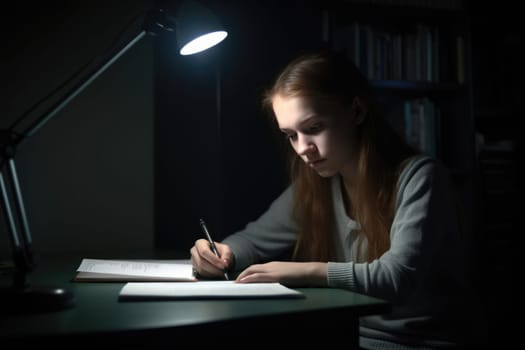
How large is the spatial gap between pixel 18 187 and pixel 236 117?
33.7 inches

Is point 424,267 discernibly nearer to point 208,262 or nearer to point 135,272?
point 208,262

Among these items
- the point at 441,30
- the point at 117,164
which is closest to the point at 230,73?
the point at 117,164

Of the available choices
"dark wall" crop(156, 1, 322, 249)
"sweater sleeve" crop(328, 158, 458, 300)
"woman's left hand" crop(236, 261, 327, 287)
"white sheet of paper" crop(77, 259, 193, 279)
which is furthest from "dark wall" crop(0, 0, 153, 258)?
"sweater sleeve" crop(328, 158, 458, 300)

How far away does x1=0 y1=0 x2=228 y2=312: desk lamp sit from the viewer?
2.54ft

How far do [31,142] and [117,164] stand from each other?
0.98 feet

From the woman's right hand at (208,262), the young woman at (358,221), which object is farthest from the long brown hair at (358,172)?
the woman's right hand at (208,262)

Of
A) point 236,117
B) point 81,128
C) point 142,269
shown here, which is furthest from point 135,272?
point 81,128

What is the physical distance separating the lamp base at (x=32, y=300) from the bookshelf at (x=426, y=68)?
1.66m

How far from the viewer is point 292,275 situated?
39.7 inches

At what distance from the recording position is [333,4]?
2.11 metres

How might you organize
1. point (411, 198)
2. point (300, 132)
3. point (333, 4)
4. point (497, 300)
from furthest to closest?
point (497, 300)
point (333, 4)
point (300, 132)
point (411, 198)

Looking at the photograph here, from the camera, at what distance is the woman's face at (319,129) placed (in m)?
1.33

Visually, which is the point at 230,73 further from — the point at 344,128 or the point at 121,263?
the point at 121,263

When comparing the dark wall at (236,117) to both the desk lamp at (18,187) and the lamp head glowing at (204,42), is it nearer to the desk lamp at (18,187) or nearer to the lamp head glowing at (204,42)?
the lamp head glowing at (204,42)
